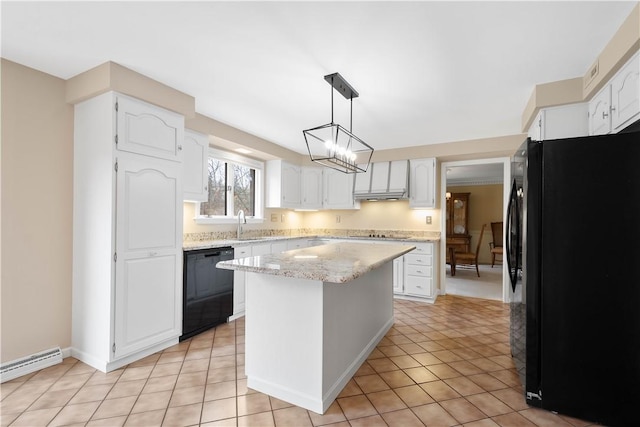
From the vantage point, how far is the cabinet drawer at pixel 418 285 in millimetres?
4375

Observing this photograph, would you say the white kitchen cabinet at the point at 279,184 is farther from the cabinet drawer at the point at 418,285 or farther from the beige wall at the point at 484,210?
the beige wall at the point at 484,210

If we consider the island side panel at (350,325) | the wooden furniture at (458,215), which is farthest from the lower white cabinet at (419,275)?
the wooden furniture at (458,215)

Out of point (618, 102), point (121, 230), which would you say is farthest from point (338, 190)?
point (618, 102)

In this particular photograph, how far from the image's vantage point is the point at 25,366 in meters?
2.23

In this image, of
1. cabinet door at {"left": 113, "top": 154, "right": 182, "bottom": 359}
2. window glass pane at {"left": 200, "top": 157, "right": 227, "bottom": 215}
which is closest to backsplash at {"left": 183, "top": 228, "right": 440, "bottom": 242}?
window glass pane at {"left": 200, "top": 157, "right": 227, "bottom": 215}

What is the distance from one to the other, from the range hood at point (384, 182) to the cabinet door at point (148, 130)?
305 cm

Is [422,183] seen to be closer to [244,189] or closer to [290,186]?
[290,186]

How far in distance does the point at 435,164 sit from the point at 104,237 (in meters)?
4.23

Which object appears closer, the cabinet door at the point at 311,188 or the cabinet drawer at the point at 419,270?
the cabinet drawer at the point at 419,270

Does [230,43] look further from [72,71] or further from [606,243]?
[606,243]

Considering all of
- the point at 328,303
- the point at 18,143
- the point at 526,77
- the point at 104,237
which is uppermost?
the point at 526,77

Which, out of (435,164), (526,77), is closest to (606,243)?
(526,77)

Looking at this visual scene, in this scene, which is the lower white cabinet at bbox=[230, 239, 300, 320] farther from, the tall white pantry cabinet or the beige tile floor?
the tall white pantry cabinet

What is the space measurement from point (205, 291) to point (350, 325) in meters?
1.69
